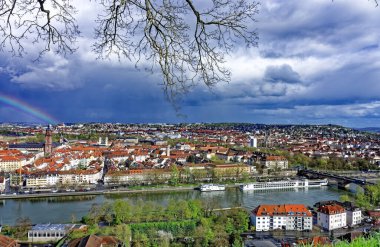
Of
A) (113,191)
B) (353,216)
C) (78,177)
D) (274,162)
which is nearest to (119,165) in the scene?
(78,177)

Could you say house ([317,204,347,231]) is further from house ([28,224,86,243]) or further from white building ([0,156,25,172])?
white building ([0,156,25,172])

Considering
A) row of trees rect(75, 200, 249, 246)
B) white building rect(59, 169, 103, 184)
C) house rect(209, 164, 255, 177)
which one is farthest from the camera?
house rect(209, 164, 255, 177)

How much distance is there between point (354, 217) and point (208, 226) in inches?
149

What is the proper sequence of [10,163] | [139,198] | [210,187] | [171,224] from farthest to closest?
[10,163] < [210,187] < [139,198] < [171,224]

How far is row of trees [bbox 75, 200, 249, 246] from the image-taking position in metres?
6.73

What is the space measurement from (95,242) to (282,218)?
173 inches

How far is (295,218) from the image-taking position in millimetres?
8320

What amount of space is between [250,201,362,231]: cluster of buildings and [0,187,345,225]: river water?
1292mm

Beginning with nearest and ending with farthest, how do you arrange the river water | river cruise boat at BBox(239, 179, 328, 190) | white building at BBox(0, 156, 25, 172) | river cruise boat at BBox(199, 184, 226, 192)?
the river water → river cruise boat at BBox(199, 184, 226, 192) → river cruise boat at BBox(239, 179, 328, 190) → white building at BBox(0, 156, 25, 172)

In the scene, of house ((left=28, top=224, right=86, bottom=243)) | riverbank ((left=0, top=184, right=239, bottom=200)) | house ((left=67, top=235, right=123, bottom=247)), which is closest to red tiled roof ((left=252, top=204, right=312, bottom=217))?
house ((left=67, top=235, right=123, bottom=247))

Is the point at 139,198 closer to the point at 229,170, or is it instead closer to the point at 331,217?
the point at 331,217

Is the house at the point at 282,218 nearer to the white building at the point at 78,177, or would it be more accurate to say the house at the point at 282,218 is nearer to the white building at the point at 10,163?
the white building at the point at 78,177

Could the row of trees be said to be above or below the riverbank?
above

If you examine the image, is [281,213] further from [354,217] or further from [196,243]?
[196,243]
